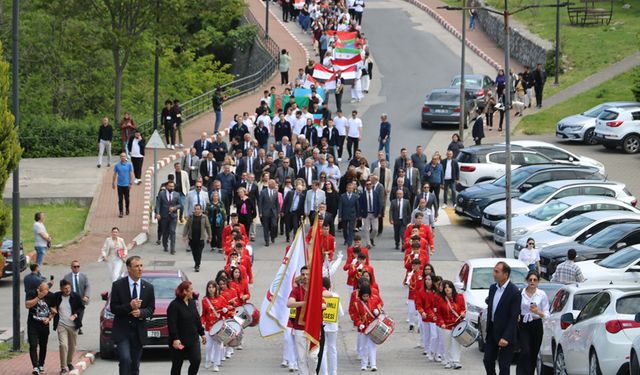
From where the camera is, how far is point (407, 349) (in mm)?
24828

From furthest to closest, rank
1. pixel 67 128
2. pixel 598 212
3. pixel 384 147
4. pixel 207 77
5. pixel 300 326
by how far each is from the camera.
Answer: pixel 207 77 → pixel 67 128 → pixel 384 147 → pixel 598 212 → pixel 300 326

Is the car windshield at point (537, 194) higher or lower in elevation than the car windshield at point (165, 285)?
higher

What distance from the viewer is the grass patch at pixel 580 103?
50562 millimetres

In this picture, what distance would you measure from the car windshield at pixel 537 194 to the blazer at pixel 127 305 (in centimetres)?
2014

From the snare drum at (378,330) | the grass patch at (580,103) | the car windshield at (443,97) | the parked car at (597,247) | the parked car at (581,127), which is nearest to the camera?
the snare drum at (378,330)

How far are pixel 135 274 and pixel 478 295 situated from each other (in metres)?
9.43

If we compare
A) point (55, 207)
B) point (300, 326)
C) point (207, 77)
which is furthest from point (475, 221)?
point (207, 77)

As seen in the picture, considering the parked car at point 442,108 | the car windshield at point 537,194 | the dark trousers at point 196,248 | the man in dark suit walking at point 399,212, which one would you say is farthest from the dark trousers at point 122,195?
the parked car at point 442,108

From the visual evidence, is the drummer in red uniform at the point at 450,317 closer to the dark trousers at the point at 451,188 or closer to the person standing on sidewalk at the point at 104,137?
the dark trousers at the point at 451,188

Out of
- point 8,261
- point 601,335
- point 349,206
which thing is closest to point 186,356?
point 601,335

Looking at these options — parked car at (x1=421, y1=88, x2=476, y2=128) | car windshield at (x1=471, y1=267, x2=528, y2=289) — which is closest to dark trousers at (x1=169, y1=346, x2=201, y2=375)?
car windshield at (x1=471, y1=267, x2=528, y2=289)

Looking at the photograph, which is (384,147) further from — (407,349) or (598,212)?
(407,349)

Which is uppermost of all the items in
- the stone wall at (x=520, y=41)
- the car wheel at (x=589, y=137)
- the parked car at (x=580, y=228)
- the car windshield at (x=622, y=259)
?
the stone wall at (x=520, y=41)

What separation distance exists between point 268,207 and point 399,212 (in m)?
3.13
